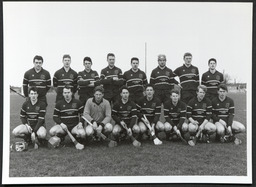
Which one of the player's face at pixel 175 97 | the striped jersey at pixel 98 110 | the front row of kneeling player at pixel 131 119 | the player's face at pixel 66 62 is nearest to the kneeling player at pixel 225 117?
the front row of kneeling player at pixel 131 119

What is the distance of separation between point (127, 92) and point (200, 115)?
0.69 m

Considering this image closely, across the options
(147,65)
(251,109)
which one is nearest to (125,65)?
(147,65)

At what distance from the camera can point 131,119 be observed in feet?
8.84

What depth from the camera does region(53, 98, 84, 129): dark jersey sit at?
2631 mm

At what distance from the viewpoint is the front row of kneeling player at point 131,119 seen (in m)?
2.64

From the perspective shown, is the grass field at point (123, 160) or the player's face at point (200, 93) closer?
the grass field at point (123, 160)

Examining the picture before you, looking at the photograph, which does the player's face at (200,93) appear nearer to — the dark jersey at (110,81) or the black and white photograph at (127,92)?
the black and white photograph at (127,92)

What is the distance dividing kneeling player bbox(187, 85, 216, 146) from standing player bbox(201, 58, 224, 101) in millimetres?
44

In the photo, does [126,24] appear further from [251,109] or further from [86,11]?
[251,109]

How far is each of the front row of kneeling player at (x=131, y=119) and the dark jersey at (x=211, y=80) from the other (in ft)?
0.16

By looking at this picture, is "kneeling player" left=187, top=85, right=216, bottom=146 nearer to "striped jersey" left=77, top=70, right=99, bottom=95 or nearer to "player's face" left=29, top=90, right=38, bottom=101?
"striped jersey" left=77, top=70, right=99, bottom=95

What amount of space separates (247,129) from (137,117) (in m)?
0.99

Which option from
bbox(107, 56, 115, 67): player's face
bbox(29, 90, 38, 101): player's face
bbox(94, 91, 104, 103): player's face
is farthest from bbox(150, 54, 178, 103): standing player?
bbox(29, 90, 38, 101): player's face

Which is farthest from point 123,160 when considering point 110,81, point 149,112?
point 110,81
